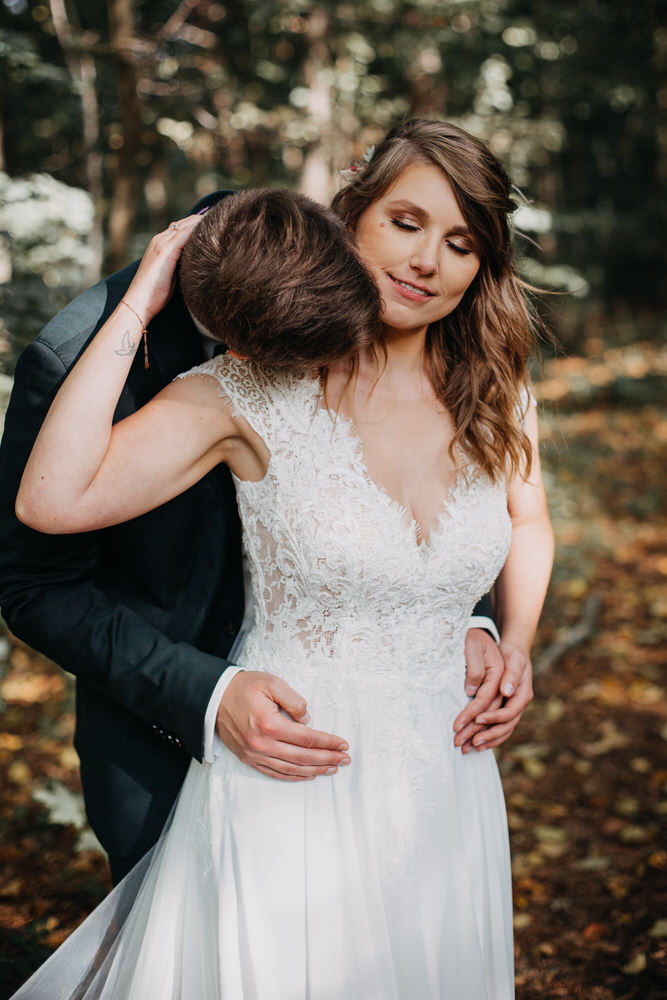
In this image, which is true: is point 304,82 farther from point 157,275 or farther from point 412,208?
point 157,275

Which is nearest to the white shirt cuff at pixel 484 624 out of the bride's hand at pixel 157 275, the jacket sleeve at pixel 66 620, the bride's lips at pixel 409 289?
the jacket sleeve at pixel 66 620

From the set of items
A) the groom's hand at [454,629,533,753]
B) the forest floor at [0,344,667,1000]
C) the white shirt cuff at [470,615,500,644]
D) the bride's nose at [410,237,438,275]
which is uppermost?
the bride's nose at [410,237,438,275]

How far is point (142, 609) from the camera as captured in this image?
1899mm

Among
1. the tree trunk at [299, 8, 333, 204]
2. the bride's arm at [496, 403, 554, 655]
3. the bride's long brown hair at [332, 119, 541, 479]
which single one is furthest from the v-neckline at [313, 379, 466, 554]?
the tree trunk at [299, 8, 333, 204]

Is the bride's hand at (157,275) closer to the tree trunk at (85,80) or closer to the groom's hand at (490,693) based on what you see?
the groom's hand at (490,693)

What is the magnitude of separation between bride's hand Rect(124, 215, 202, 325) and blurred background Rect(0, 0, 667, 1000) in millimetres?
1205

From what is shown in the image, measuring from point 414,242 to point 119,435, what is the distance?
2.65ft

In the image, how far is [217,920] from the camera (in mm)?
1756

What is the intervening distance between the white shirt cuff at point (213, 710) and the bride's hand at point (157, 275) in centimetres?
77

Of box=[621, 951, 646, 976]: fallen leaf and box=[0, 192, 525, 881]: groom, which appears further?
box=[621, 951, 646, 976]: fallen leaf

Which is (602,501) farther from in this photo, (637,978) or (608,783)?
(637,978)

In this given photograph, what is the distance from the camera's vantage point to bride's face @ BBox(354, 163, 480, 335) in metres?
1.86

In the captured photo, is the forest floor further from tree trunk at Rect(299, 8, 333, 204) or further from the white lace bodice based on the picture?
tree trunk at Rect(299, 8, 333, 204)

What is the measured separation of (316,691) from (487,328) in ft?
3.48
